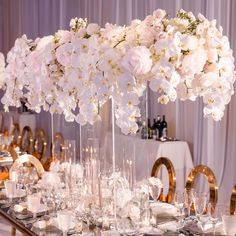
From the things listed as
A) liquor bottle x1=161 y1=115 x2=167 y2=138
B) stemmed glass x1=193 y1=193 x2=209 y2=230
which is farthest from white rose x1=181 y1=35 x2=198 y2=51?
liquor bottle x1=161 y1=115 x2=167 y2=138

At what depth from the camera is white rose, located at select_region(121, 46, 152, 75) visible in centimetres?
186

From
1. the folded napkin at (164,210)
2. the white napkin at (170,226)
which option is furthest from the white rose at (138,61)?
the folded napkin at (164,210)

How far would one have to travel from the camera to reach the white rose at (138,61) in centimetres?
186

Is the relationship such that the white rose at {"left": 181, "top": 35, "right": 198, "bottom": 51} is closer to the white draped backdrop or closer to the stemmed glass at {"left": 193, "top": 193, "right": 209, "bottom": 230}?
the stemmed glass at {"left": 193, "top": 193, "right": 209, "bottom": 230}

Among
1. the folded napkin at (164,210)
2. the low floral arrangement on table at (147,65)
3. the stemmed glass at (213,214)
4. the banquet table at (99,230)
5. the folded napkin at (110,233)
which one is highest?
the low floral arrangement on table at (147,65)

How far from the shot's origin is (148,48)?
1.97m

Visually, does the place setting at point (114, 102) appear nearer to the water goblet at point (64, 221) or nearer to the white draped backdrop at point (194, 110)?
the water goblet at point (64, 221)

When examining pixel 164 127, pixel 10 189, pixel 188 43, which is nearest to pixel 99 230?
pixel 10 189

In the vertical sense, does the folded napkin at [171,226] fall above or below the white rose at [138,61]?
below

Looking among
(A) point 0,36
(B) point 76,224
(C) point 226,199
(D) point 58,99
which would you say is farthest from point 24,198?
(A) point 0,36

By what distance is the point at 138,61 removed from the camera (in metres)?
1.86

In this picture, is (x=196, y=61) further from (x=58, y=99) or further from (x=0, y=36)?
(x=0, y=36)

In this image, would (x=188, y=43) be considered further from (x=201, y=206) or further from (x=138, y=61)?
(x=201, y=206)

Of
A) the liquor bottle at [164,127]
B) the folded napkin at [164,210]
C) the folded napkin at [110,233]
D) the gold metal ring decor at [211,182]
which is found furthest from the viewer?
the liquor bottle at [164,127]
